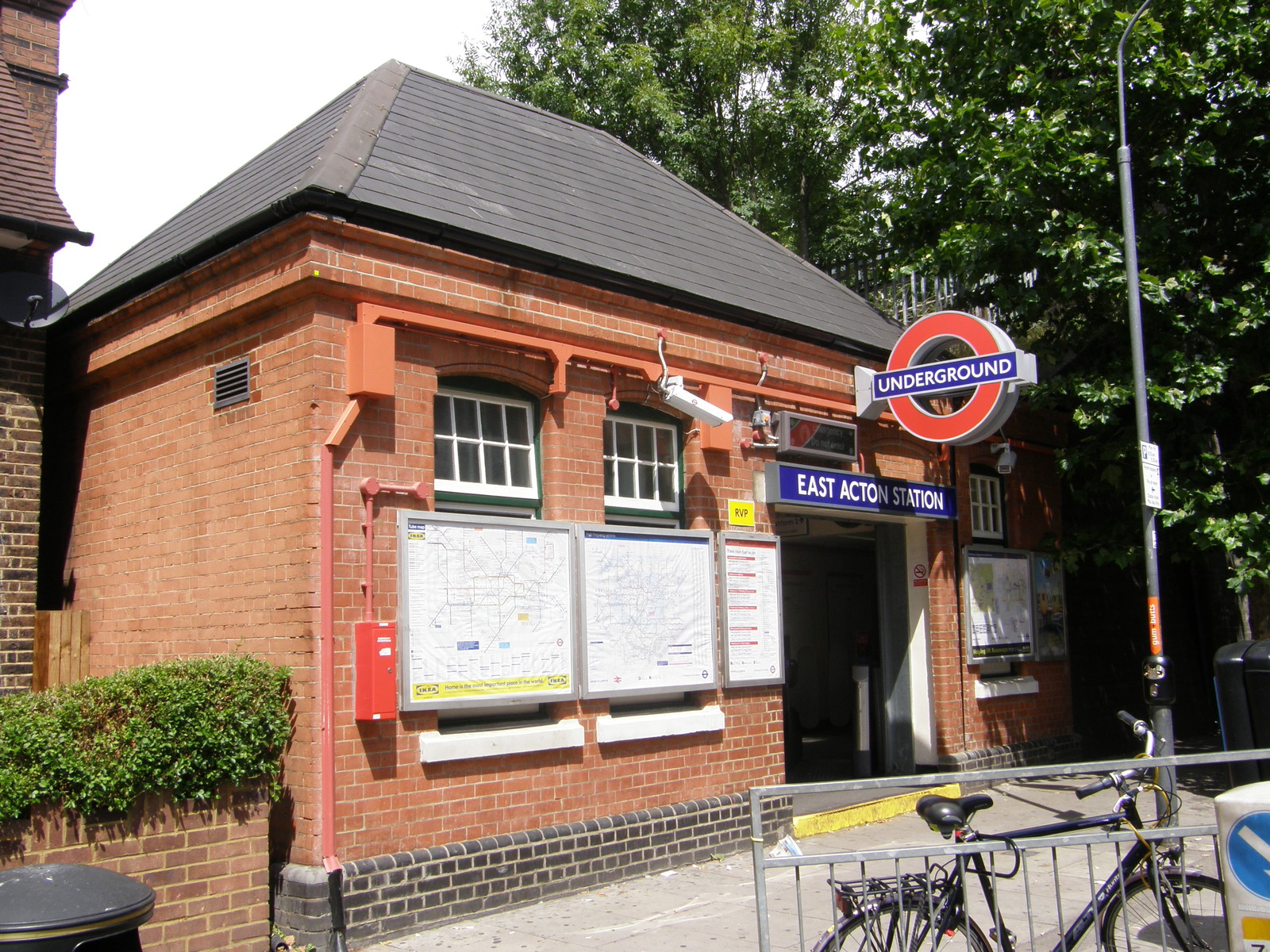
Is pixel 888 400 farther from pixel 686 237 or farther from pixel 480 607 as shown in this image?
pixel 480 607

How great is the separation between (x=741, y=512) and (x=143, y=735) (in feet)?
17.8

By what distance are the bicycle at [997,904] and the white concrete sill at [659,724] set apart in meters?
3.76

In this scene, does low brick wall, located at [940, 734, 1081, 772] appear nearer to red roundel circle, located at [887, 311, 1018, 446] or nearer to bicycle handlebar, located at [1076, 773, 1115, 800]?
red roundel circle, located at [887, 311, 1018, 446]

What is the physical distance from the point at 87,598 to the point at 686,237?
6.53 meters

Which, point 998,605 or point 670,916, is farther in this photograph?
point 998,605

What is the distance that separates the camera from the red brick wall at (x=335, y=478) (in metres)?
7.30

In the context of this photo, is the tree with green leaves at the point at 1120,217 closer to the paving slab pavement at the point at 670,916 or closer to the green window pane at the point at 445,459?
the paving slab pavement at the point at 670,916

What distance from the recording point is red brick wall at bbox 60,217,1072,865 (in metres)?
7.30

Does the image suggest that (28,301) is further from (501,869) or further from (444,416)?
(501,869)

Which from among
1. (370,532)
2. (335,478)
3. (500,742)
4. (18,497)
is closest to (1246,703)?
(500,742)

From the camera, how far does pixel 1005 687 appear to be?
524 inches

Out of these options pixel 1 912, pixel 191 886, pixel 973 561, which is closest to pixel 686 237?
pixel 973 561

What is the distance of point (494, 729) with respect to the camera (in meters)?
8.02

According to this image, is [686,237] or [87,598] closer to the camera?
[87,598]
